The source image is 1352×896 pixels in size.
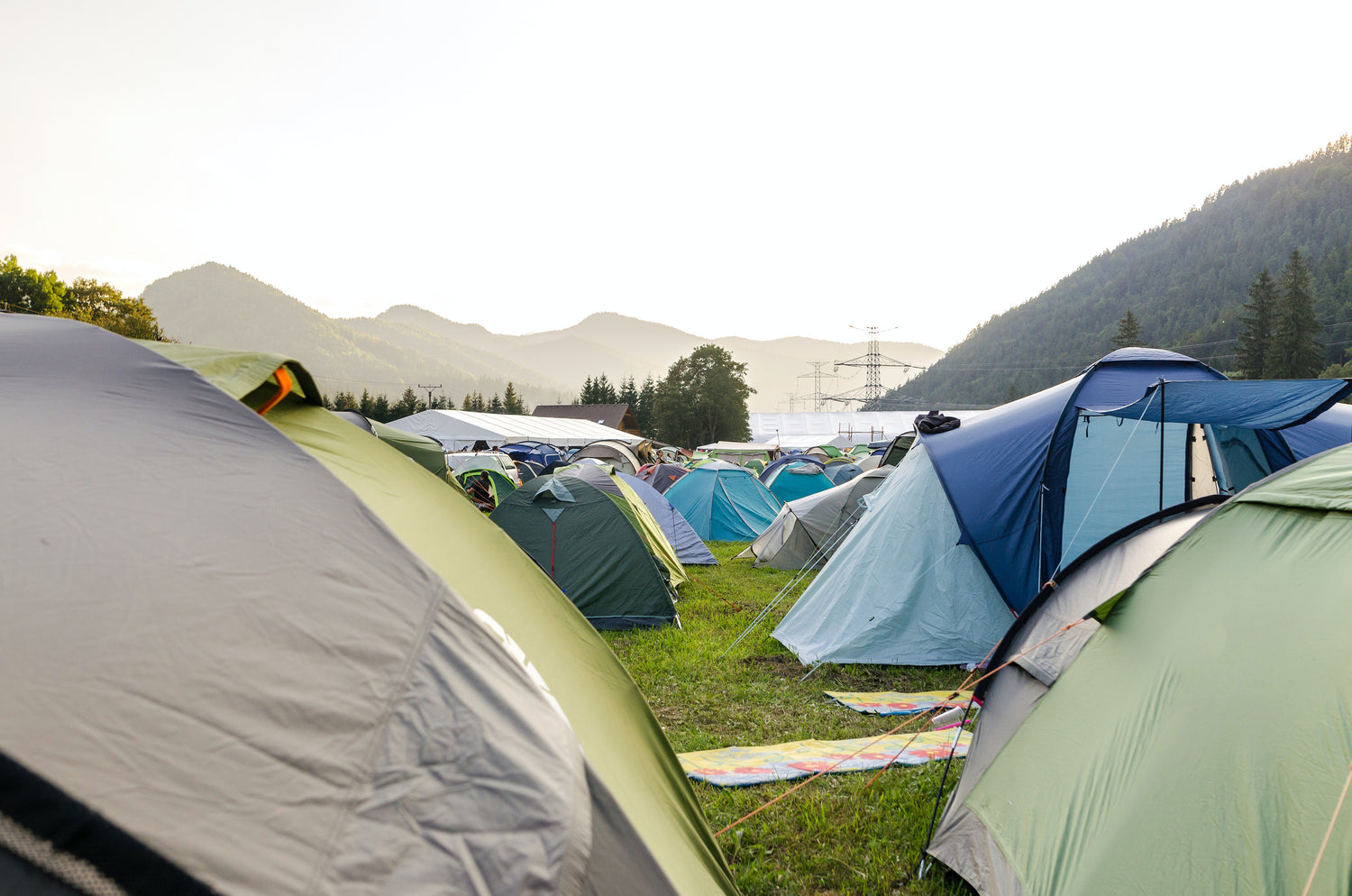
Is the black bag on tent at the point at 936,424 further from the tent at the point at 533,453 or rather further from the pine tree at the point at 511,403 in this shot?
the pine tree at the point at 511,403

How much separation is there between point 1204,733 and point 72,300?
199 ft

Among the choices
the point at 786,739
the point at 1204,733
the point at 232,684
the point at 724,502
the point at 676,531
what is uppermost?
the point at 232,684

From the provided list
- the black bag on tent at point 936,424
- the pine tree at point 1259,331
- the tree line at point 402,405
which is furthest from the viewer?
the tree line at point 402,405

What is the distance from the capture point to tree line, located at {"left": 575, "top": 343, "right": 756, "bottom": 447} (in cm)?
6094

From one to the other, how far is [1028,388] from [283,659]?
100.0 metres

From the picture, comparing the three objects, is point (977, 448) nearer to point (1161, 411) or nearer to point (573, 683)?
point (1161, 411)

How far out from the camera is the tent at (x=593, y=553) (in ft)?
26.7

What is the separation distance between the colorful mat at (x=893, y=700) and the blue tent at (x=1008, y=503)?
0.59m

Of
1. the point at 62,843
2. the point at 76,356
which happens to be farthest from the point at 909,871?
the point at 76,356

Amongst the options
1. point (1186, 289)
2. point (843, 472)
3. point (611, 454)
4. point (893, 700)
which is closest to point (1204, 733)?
point (893, 700)

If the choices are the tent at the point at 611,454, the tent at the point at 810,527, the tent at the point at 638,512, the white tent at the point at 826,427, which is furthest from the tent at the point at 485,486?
the white tent at the point at 826,427

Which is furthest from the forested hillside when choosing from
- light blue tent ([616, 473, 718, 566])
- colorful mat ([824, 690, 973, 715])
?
colorful mat ([824, 690, 973, 715])

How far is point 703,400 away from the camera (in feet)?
201

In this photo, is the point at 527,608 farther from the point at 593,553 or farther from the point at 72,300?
the point at 72,300
